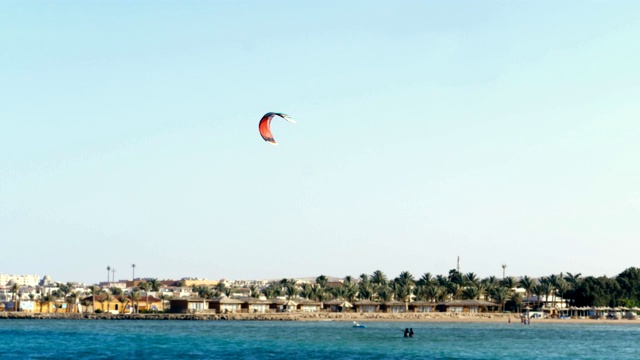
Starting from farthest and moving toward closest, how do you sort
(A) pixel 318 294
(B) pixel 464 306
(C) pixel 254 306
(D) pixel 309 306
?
(A) pixel 318 294
(D) pixel 309 306
(C) pixel 254 306
(B) pixel 464 306

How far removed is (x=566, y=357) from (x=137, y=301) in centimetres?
11332

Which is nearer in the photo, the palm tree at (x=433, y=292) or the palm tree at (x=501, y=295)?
the palm tree at (x=501, y=295)

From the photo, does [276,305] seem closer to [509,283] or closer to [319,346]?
[509,283]

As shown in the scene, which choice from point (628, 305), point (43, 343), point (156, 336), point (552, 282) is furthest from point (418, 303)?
point (43, 343)

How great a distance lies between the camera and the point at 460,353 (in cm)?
6438

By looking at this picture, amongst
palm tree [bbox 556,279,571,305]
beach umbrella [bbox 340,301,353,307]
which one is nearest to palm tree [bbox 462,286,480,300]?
palm tree [bbox 556,279,571,305]

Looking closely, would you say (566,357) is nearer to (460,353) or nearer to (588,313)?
(460,353)

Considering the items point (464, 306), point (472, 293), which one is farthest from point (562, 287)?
point (464, 306)

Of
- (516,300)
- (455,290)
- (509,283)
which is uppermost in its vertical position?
(509,283)

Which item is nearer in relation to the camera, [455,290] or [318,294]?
[455,290]

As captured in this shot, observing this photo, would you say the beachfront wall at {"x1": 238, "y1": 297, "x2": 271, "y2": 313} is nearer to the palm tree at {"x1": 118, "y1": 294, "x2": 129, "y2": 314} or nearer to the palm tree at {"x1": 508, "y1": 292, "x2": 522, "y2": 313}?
the palm tree at {"x1": 118, "y1": 294, "x2": 129, "y2": 314}

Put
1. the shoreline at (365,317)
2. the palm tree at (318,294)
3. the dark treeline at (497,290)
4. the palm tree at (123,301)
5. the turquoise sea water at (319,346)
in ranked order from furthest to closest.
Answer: the palm tree at (318,294)
the palm tree at (123,301)
the dark treeline at (497,290)
the shoreline at (365,317)
the turquoise sea water at (319,346)

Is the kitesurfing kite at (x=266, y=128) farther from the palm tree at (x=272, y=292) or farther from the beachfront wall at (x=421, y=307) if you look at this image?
the palm tree at (x=272, y=292)

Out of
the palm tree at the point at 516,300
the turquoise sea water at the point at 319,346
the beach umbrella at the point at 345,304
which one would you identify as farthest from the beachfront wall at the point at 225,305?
the turquoise sea water at the point at 319,346
